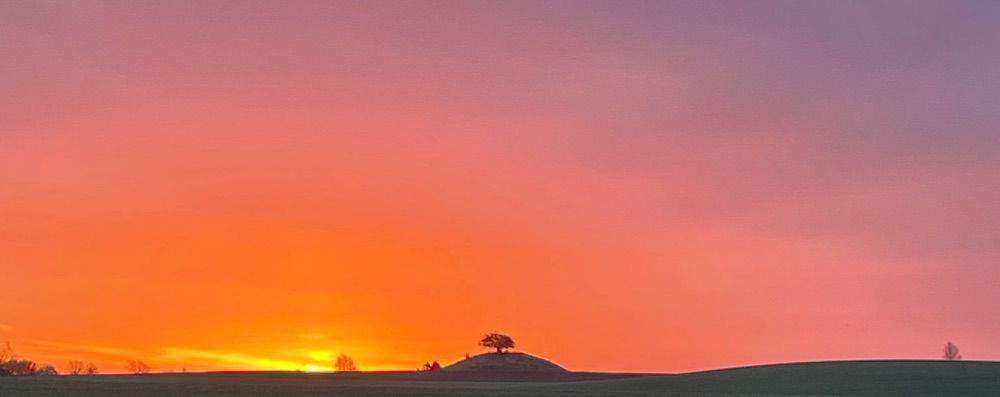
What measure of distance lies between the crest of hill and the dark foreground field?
28442 millimetres

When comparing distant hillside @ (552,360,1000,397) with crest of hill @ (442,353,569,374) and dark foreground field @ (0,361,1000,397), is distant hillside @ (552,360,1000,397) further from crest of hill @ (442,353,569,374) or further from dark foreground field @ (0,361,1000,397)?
crest of hill @ (442,353,569,374)

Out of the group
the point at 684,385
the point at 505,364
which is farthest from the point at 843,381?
the point at 505,364

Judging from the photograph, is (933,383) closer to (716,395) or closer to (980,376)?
(980,376)

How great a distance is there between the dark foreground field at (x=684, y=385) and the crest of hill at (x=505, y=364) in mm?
28442

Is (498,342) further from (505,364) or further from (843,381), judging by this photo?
(843,381)

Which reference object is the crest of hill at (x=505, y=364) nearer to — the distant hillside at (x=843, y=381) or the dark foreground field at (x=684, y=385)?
the dark foreground field at (x=684, y=385)

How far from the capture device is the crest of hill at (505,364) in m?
122

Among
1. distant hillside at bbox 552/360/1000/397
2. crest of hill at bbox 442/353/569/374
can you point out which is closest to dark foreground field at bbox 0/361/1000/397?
distant hillside at bbox 552/360/1000/397

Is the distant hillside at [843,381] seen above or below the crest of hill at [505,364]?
below

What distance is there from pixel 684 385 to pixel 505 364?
50.2 meters

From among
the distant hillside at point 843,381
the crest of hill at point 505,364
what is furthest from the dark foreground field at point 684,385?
the crest of hill at point 505,364

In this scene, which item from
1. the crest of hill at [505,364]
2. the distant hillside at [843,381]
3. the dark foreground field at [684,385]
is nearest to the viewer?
the dark foreground field at [684,385]

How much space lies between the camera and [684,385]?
78125mm

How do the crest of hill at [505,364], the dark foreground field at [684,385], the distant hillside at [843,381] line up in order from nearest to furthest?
the dark foreground field at [684,385] < the distant hillside at [843,381] < the crest of hill at [505,364]
